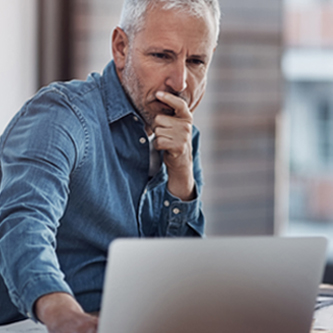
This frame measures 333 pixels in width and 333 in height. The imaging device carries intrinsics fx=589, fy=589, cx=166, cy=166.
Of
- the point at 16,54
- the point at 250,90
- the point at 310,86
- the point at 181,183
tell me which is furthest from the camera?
the point at 310,86

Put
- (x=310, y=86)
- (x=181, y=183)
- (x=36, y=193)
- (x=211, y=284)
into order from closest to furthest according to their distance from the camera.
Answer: (x=211, y=284) < (x=36, y=193) < (x=181, y=183) < (x=310, y=86)

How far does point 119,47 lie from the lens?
1.49 m

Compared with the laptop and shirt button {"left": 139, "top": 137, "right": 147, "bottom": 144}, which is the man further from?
the laptop

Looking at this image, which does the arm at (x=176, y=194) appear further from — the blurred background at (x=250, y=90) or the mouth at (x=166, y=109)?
the blurred background at (x=250, y=90)

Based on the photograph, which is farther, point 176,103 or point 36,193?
point 176,103

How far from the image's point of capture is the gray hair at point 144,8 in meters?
Result: 1.38

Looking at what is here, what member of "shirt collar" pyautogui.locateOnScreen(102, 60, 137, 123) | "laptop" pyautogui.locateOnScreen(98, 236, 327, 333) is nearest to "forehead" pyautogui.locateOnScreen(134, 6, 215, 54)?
"shirt collar" pyautogui.locateOnScreen(102, 60, 137, 123)

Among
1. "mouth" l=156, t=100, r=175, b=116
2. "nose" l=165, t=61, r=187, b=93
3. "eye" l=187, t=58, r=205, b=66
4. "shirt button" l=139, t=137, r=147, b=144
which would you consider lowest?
"shirt button" l=139, t=137, r=147, b=144

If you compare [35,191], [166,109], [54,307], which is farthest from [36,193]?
[166,109]

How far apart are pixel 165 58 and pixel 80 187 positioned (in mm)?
367

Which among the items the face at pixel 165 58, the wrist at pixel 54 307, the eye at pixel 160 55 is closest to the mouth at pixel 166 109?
the face at pixel 165 58

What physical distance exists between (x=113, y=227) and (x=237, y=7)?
7.75ft

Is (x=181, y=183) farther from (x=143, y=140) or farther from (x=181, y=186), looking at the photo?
(x=143, y=140)

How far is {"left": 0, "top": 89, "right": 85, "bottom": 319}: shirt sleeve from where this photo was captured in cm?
95
